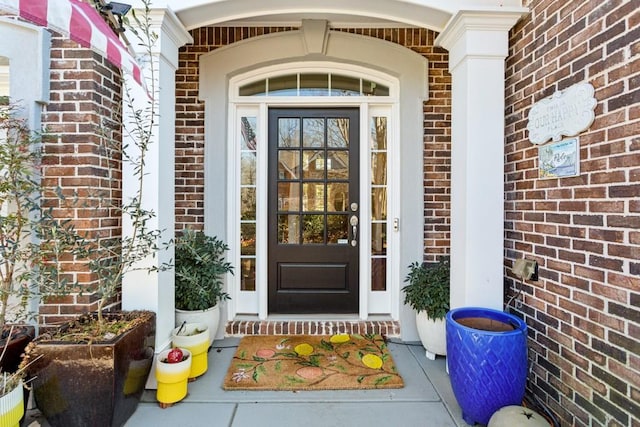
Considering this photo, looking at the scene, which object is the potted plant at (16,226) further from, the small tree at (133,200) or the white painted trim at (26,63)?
the small tree at (133,200)

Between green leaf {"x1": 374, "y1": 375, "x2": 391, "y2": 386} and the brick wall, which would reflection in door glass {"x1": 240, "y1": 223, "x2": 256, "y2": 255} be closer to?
the brick wall

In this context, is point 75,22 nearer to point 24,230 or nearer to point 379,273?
point 24,230

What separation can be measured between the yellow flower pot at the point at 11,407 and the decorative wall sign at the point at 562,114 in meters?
2.98

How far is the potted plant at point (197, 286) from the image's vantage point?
2.42 meters

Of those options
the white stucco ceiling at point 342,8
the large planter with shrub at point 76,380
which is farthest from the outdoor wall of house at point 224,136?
the large planter with shrub at point 76,380

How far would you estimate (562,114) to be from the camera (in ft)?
5.77

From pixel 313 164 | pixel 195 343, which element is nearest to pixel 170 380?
pixel 195 343

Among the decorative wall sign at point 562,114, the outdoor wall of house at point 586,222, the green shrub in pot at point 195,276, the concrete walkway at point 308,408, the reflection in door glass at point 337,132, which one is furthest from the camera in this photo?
the reflection in door glass at point 337,132

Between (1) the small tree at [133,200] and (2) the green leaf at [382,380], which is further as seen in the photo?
(2) the green leaf at [382,380]

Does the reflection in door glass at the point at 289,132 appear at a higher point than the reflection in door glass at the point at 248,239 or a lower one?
higher

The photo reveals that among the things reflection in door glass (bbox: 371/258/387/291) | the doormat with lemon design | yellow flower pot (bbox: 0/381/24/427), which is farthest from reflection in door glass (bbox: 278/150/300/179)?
yellow flower pot (bbox: 0/381/24/427)

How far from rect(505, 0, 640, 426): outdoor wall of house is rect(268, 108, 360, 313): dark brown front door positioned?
1.40 metres

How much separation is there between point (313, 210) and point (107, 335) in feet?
6.09

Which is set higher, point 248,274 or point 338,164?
point 338,164
